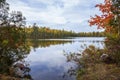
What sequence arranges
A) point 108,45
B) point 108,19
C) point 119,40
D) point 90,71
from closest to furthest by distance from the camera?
point 90,71
point 119,40
point 108,45
point 108,19

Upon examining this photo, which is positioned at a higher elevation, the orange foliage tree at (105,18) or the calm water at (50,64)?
the orange foliage tree at (105,18)

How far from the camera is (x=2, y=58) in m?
18.3

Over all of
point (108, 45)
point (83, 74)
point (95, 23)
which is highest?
point (95, 23)

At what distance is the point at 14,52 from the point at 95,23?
8072mm

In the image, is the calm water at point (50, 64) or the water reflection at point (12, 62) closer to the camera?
the water reflection at point (12, 62)

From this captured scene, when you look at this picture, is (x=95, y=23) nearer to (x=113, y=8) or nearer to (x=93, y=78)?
(x=113, y=8)

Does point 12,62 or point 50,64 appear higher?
point 12,62

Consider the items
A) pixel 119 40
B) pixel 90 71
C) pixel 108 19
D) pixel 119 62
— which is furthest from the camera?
pixel 108 19

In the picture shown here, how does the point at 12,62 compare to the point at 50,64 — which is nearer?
the point at 12,62

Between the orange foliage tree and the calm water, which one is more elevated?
the orange foliage tree

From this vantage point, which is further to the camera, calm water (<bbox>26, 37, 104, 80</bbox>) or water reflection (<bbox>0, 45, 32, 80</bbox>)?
calm water (<bbox>26, 37, 104, 80</bbox>)

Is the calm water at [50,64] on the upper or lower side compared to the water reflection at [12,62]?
lower

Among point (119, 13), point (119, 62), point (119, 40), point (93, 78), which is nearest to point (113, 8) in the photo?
point (119, 13)

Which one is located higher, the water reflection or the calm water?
the water reflection
